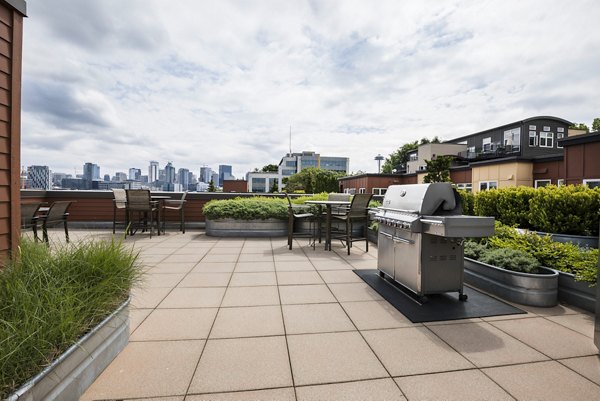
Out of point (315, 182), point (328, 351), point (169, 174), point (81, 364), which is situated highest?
point (169, 174)

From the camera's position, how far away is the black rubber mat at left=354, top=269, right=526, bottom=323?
2.87m

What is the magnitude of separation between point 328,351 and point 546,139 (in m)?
39.1

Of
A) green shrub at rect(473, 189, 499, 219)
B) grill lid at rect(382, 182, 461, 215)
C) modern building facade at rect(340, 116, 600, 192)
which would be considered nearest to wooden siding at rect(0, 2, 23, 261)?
grill lid at rect(382, 182, 461, 215)

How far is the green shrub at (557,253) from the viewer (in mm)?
2959

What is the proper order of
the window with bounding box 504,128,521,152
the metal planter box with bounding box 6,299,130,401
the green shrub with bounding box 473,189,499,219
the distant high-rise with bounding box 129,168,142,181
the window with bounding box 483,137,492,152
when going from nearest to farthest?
the metal planter box with bounding box 6,299,130,401
the green shrub with bounding box 473,189,499,219
the window with bounding box 504,128,521,152
the window with bounding box 483,137,492,152
the distant high-rise with bounding box 129,168,142,181

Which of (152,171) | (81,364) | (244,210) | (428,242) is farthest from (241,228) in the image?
(152,171)

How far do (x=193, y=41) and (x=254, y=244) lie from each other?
15.6 feet

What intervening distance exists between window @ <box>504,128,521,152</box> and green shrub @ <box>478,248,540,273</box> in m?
34.0

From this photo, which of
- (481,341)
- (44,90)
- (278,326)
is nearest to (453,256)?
(481,341)

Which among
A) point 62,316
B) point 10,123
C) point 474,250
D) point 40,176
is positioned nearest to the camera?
point 62,316

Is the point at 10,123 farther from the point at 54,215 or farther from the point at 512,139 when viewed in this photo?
the point at 512,139

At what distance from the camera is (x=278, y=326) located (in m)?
2.61

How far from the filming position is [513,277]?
3.29 meters

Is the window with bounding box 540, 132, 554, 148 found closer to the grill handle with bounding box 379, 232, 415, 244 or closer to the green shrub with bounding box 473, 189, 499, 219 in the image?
the green shrub with bounding box 473, 189, 499, 219
